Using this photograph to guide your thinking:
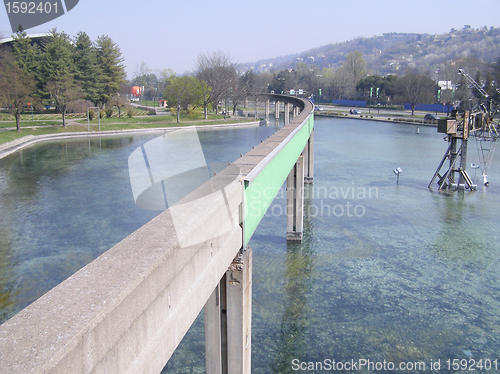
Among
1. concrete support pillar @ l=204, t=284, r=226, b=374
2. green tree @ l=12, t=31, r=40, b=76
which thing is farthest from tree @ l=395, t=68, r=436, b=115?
concrete support pillar @ l=204, t=284, r=226, b=374

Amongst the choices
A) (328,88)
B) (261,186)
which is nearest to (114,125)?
(261,186)

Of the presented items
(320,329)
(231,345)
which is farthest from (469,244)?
(231,345)

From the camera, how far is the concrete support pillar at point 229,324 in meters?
6.38

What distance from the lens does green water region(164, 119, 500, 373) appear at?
30.7 feet

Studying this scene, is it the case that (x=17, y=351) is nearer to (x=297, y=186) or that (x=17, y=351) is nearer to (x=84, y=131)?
(x=297, y=186)

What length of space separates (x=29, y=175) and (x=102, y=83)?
114 feet

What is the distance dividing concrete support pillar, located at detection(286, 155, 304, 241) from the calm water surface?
439 millimetres

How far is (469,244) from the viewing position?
15.4m

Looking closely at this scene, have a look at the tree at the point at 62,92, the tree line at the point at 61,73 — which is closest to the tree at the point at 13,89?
the tree line at the point at 61,73

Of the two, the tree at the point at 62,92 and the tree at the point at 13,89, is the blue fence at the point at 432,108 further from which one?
the tree at the point at 13,89

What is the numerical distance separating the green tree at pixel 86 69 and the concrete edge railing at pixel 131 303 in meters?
54.5

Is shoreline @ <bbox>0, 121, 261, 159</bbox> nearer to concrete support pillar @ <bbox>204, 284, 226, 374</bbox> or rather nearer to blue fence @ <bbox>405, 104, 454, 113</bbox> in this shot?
concrete support pillar @ <bbox>204, 284, 226, 374</bbox>

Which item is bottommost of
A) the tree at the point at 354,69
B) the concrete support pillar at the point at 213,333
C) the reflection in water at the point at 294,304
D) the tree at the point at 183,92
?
the reflection in water at the point at 294,304

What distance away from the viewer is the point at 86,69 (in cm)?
5606
